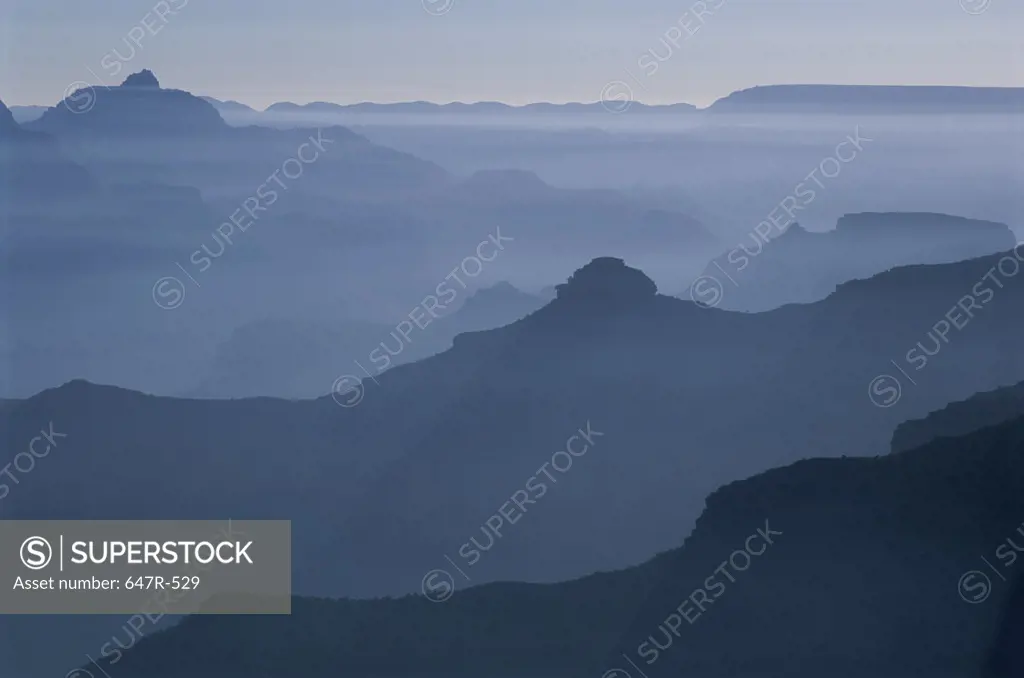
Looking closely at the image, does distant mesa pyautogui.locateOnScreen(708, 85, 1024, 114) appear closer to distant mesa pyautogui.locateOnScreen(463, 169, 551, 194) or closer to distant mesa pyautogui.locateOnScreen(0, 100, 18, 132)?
distant mesa pyautogui.locateOnScreen(463, 169, 551, 194)

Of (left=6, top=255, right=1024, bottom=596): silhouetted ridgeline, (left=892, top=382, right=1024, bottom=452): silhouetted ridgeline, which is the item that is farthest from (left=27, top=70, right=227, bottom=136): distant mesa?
(left=892, top=382, right=1024, bottom=452): silhouetted ridgeline

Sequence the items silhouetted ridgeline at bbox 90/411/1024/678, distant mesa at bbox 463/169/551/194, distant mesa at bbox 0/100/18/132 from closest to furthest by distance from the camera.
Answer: silhouetted ridgeline at bbox 90/411/1024/678, distant mesa at bbox 0/100/18/132, distant mesa at bbox 463/169/551/194

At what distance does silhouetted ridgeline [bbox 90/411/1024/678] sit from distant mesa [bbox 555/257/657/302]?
1.14 m

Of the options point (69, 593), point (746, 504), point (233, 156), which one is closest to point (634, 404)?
point (746, 504)

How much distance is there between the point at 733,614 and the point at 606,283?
179 centimetres

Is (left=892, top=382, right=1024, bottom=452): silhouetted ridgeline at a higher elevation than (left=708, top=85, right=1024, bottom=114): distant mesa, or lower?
lower

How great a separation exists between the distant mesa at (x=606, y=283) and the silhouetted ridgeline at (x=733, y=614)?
1141 millimetres

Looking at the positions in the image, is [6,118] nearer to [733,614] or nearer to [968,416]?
[733,614]

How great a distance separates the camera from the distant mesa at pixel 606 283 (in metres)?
4.32

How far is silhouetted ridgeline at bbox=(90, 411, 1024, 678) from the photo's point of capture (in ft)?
13.6

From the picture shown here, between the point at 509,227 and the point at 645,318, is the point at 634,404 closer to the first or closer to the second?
the point at 645,318

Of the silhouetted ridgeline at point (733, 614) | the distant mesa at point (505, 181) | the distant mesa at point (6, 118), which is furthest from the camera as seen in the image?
the distant mesa at point (505, 181)

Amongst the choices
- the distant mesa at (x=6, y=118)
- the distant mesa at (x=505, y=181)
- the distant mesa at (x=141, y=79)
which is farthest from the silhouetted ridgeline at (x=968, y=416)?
the distant mesa at (x=6, y=118)

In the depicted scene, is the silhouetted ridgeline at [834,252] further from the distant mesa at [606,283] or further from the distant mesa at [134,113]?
the distant mesa at [134,113]
